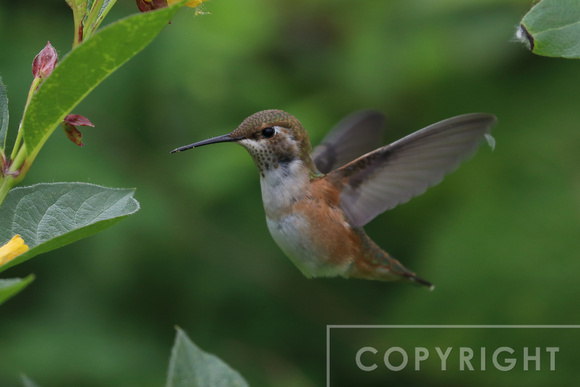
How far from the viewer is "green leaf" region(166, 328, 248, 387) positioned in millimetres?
741

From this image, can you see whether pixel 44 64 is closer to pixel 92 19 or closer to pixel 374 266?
pixel 92 19

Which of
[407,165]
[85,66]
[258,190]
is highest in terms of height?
[258,190]

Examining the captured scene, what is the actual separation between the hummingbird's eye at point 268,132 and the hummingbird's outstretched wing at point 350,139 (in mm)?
482

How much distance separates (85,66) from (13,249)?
1.04ft

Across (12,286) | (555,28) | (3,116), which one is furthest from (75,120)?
(555,28)

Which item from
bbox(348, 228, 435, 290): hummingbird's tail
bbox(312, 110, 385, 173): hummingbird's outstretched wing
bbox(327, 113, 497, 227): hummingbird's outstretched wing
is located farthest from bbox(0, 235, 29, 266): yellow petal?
bbox(312, 110, 385, 173): hummingbird's outstretched wing

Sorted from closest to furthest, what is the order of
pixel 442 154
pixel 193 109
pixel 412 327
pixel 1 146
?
pixel 1 146
pixel 442 154
pixel 412 327
pixel 193 109

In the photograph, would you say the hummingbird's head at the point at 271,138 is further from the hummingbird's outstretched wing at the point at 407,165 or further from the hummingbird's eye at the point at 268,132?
the hummingbird's outstretched wing at the point at 407,165

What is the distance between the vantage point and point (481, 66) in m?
3.27

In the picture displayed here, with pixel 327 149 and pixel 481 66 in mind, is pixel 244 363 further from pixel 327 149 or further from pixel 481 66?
pixel 481 66

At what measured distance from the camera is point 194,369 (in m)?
0.75

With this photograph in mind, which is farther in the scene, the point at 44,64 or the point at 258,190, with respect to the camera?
the point at 258,190

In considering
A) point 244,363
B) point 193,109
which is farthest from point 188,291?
point 193,109

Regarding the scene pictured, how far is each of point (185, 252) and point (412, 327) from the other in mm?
1110
